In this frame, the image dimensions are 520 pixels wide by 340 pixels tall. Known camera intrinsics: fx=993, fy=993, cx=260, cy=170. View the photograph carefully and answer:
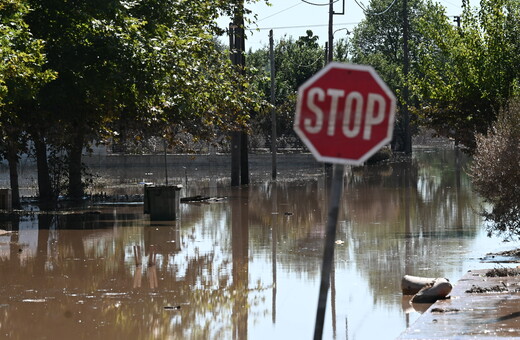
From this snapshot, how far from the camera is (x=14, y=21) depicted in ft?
59.9

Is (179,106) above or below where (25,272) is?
above

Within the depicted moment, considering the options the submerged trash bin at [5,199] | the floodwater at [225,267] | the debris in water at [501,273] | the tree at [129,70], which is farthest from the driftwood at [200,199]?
the debris in water at [501,273]

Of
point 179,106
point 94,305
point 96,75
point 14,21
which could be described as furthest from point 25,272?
point 179,106

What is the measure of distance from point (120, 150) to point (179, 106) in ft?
124

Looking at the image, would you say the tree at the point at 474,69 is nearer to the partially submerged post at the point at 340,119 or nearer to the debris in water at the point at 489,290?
the debris in water at the point at 489,290

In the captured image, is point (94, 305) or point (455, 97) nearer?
point (94, 305)

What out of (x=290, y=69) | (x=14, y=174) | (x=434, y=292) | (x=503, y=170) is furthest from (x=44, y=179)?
(x=290, y=69)

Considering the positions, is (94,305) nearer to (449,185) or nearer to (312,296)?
(312,296)

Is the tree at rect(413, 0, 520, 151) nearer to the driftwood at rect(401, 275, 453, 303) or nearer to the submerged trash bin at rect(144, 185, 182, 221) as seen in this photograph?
the submerged trash bin at rect(144, 185, 182, 221)

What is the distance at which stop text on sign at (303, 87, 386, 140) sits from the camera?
5434 millimetres

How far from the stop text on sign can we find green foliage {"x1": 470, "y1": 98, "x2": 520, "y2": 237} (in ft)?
36.0

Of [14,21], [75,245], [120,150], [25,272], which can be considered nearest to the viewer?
[25,272]

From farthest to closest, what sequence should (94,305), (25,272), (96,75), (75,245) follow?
(96,75) < (75,245) < (25,272) < (94,305)

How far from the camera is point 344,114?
5473 millimetres
